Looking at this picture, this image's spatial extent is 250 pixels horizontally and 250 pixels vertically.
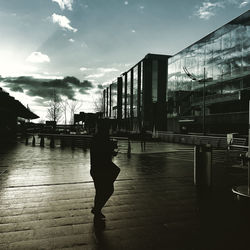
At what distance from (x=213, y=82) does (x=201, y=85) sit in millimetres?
2818

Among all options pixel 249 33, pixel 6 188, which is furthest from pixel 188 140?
pixel 6 188

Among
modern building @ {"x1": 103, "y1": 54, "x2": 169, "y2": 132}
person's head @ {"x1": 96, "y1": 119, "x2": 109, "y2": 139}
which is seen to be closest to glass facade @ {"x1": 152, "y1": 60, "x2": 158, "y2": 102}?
modern building @ {"x1": 103, "y1": 54, "x2": 169, "y2": 132}

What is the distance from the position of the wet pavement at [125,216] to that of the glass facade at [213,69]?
85.9ft

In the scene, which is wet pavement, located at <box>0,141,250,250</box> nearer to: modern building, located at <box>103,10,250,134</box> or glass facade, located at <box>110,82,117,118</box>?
modern building, located at <box>103,10,250,134</box>

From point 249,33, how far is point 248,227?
3226 cm

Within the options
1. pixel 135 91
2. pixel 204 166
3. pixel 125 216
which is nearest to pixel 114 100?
pixel 135 91

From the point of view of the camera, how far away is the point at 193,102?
41625 millimetres

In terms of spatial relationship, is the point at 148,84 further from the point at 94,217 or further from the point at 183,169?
the point at 94,217

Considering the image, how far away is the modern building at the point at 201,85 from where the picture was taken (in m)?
31.7

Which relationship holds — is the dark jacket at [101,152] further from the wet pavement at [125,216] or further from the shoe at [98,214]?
the wet pavement at [125,216]

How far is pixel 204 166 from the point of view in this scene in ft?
21.5

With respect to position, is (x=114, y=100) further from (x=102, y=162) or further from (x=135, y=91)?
(x=102, y=162)

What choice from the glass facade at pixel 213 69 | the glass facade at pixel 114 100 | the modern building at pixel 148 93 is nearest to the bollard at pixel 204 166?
the glass facade at pixel 213 69

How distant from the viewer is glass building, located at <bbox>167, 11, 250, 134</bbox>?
31328mm
